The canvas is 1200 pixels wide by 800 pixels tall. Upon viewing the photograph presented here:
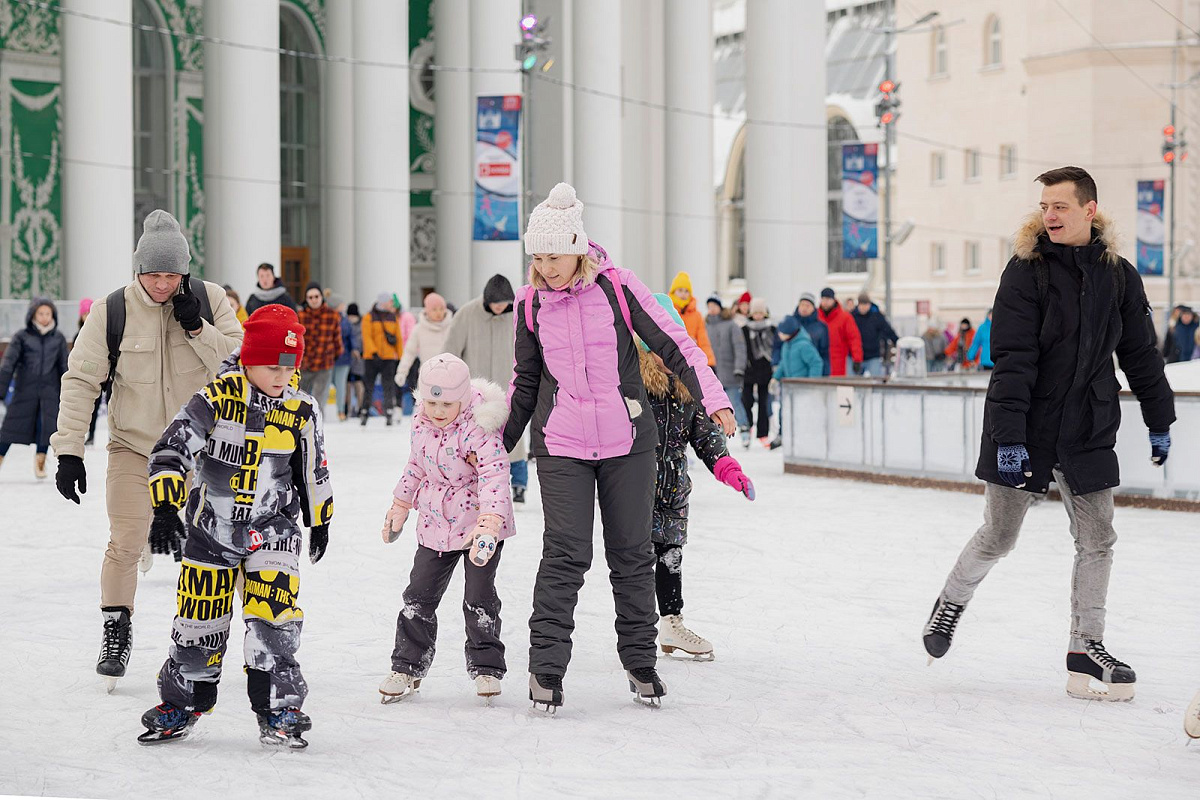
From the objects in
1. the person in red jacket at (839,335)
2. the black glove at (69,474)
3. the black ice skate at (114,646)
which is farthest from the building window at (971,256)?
the black glove at (69,474)

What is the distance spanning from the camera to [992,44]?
52.8 metres

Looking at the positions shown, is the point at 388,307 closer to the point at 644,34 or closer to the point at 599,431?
the point at 599,431

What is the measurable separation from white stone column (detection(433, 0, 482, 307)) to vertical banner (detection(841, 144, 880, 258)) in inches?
309

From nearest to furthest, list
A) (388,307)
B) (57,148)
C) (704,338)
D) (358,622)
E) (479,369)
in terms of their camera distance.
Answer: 1. (358,622)
2. (479,369)
3. (704,338)
4. (388,307)
5. (57,148)

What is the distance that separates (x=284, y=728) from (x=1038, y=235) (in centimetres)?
302

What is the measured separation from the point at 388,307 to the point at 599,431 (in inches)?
626

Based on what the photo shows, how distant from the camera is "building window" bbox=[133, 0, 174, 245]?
32344mm

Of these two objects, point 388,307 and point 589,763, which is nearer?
point 589,763

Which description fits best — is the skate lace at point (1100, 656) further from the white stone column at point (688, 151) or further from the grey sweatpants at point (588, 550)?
the white stone column at point (688, 151)

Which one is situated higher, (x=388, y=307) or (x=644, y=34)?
(x=644, y=34)

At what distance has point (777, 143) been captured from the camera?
34.4 metres

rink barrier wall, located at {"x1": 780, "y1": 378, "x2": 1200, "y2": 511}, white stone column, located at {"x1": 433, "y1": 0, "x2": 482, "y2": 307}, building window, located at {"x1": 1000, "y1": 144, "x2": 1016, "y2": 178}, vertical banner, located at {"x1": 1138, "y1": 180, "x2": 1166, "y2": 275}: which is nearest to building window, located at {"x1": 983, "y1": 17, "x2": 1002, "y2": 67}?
building window, located at {"x1": 1000, "y1": 144, "x2": 1016, "y2": 178}

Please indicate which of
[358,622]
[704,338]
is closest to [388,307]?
[704,338]

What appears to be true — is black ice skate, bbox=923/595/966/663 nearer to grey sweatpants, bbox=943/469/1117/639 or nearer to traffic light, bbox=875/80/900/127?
grey sweatpants, bbox=943/469/1117/639
